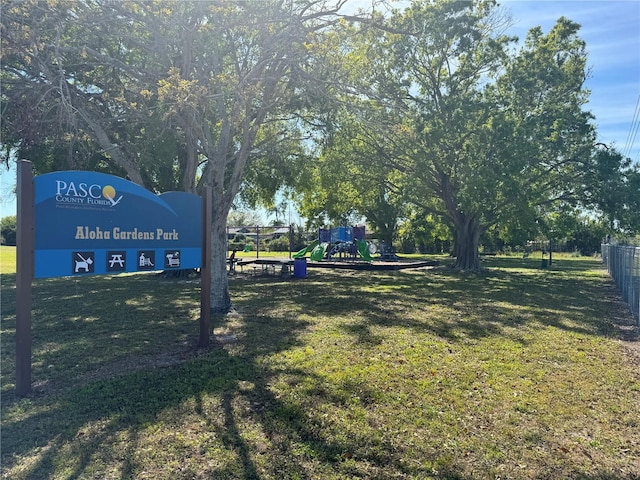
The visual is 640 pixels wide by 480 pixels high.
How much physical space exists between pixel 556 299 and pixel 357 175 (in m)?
12.0

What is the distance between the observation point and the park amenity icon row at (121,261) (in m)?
5.33

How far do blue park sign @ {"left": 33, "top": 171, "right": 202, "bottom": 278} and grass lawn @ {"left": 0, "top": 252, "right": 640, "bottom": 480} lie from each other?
1.34 m

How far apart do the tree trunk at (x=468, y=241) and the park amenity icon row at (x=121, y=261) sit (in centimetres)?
1909

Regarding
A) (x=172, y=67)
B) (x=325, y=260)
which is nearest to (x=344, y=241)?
(x=325, y=260)

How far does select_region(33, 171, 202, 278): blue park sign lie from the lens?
16.6 ft

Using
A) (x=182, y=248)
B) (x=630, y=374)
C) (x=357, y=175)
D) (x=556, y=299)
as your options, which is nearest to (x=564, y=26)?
(x=357, y=175)

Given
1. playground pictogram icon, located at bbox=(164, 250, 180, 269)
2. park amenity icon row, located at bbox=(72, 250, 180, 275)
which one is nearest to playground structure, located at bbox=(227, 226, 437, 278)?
playground pictogram icon, located at bbox=(164, 250, 180, 269)

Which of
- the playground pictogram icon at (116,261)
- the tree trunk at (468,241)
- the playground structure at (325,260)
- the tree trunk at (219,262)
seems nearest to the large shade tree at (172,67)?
the tree trunk at (219,262)

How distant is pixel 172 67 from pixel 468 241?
60.4 feet

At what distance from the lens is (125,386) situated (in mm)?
5172

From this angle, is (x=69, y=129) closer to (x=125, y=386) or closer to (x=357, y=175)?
(x=125, y=386)

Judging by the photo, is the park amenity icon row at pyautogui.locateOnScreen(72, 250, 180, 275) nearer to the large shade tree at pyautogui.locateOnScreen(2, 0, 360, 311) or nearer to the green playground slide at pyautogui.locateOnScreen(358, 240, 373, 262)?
the large shade tree at pyautogui.locateOnScreen(2, 0, 360, 311)

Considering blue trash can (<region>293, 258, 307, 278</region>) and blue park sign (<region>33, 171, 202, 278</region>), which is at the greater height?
blue park sign (<region>33, 171, 202, 278</region>)

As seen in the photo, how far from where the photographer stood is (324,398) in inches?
189
